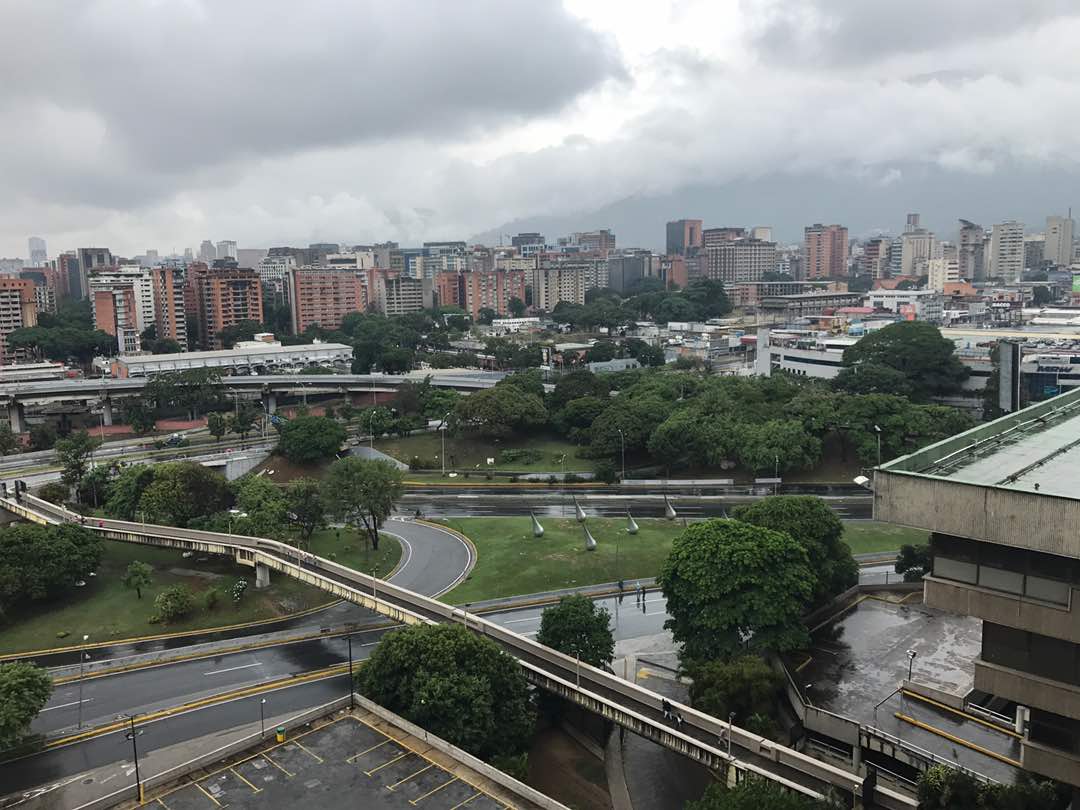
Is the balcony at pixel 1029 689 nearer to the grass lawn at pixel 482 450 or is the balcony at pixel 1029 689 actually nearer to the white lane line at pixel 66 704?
the white lane line at pixel 66 704

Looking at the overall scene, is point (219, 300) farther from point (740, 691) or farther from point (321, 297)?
point (740, 691)


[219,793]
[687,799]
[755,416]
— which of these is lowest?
[687,799]

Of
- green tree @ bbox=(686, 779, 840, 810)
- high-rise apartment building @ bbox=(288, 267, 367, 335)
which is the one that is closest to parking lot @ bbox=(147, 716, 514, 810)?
green tree @ bbox=(686, 779, 840, 810)

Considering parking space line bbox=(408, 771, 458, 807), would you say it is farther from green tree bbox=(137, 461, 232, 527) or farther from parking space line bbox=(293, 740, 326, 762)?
green tree bbox=(137, 461, 232, 527)

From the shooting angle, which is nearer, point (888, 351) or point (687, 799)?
point (687, 799)

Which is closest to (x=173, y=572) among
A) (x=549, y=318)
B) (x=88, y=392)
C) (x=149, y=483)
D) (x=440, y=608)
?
(x=149, y=483)

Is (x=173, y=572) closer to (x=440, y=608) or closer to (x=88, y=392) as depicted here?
(x=440, y=608)
